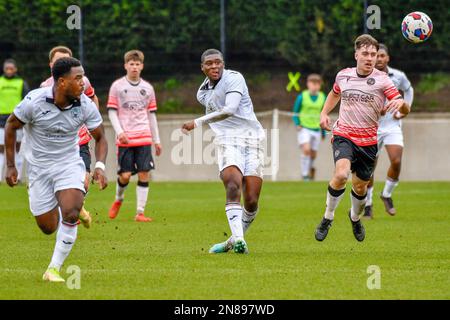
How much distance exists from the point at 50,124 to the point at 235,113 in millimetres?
2882

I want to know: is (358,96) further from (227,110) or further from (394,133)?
(394,133)

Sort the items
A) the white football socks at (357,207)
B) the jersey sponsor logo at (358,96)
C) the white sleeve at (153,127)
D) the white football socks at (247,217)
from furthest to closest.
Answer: the white sleeve at (153,127), the white football socks at (357,207), the jersey sponsor logo at (358,96), the white football socks at (247,217)

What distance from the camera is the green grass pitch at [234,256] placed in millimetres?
8750

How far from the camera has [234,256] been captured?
11250 mm

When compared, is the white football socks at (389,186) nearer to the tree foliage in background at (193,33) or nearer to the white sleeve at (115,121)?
the white sleeve at (115,121)

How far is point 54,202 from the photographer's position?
390 inches

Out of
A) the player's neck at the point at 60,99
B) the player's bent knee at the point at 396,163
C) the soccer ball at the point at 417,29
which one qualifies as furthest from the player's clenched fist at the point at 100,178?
the player's bent knee at the point at 396,163

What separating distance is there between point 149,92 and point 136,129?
591 mm

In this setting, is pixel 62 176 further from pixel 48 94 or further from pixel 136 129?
pixel 136 129

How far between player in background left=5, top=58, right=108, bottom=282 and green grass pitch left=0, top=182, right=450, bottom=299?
505 millimetres

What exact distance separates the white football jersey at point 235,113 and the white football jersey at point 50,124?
231 centimetres
